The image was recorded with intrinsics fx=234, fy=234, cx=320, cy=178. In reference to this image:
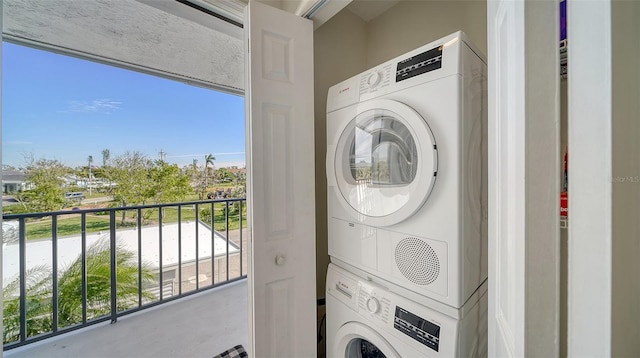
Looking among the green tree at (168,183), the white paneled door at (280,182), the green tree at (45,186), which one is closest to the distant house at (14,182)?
the green tree at (45,186)

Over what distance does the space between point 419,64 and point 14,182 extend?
2601 mm

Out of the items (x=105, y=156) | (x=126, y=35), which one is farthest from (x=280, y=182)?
(x=105, y=156)

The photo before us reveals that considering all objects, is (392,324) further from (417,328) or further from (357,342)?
(357,342)

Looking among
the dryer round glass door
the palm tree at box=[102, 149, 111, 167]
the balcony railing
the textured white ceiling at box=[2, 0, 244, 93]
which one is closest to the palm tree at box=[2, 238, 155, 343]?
the balcony railing

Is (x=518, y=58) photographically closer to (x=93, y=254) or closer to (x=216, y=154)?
(x=216, y=154)

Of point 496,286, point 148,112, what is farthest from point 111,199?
point 496,286

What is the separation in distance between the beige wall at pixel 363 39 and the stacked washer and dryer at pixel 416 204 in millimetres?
449

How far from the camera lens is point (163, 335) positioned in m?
1.98

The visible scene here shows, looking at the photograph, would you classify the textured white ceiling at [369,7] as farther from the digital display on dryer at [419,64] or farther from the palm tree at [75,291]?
the palm tree at [75,291]

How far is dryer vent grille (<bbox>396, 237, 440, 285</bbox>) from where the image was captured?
0.88 meters

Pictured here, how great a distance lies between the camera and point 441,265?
2.81ft

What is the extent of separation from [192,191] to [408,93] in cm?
253
